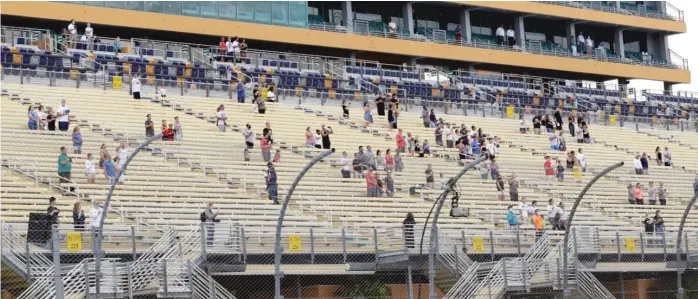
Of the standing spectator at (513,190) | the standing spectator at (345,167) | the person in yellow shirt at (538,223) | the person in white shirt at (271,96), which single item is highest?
the person in white shirt at (271,96)

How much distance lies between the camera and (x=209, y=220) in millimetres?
29016

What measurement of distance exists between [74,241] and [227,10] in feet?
99.3

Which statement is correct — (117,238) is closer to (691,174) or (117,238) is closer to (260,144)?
(260,144)

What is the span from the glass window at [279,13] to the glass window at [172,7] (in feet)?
14.2

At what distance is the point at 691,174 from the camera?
5159 centimetres

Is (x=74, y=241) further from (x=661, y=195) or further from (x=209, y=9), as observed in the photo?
(x=209, y=9)

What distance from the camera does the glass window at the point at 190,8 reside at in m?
54.3

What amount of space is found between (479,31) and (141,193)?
36.9 m

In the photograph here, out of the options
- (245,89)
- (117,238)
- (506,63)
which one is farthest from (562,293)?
(506,63)

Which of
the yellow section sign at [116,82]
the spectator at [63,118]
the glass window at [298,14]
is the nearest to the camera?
the spectator at [63,118]

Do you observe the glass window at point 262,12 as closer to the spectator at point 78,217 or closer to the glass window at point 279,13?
the glass window at point 279,13

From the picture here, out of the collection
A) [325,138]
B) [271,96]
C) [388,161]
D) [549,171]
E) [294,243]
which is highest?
[271,96]

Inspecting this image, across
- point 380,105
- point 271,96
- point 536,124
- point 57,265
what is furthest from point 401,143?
point 57,265

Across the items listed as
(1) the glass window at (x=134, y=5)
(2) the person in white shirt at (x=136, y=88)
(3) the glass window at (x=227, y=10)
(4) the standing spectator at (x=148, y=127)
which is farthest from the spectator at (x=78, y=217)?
(3) the glass window at (x=227, y=10)
